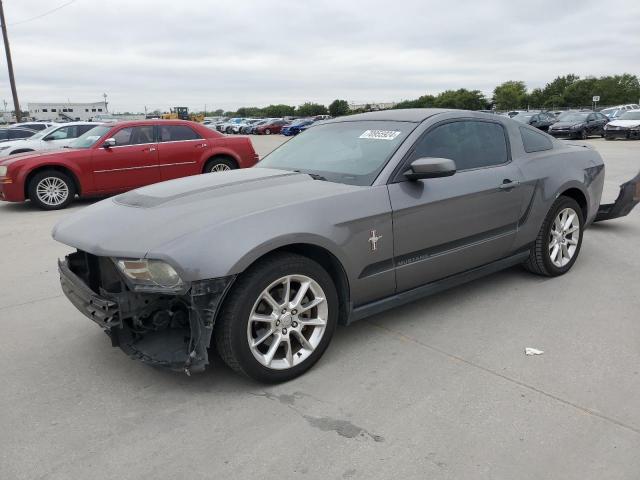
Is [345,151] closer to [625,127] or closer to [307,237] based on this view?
[307,237]

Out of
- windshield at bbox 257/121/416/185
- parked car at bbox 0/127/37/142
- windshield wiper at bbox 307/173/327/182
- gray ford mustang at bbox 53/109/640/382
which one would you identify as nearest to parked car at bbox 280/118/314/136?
parked car at bbox 0/127/37/142

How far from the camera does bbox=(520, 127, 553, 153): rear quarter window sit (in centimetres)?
458

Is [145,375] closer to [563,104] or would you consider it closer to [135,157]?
[135,157]

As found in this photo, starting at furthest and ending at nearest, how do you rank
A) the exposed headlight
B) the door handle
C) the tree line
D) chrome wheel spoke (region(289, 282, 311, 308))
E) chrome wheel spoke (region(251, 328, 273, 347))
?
1. the tree line
2. the door handle
3. chrome wheel spoke (region(289, 282, 311, 308))
4. chrome wheel spoke (region(251, 328, 273, 347))
5. the exposed headlight

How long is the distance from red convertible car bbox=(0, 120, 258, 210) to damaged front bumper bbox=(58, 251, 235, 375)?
21.9 ft

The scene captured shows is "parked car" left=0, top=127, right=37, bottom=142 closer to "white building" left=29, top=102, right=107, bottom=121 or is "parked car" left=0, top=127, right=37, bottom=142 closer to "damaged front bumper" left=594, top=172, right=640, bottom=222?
"damaged front bumper" left=594, top=172, right=640, bottom=222

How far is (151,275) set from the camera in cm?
275

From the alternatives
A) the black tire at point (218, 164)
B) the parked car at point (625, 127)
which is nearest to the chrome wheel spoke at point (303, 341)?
the black tire at point (218, 164)

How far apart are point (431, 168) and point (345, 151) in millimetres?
765

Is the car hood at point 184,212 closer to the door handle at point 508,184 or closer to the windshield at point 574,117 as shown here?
the door handle at point 508,184

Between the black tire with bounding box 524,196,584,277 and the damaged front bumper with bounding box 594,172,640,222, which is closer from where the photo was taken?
the black tire with bounding box 524,196,584,277

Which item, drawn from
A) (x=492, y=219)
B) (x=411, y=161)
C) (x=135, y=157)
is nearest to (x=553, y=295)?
(x=492, y=219)

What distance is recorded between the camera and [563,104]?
77500mm

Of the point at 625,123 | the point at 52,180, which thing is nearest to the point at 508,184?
the point at 52,180
